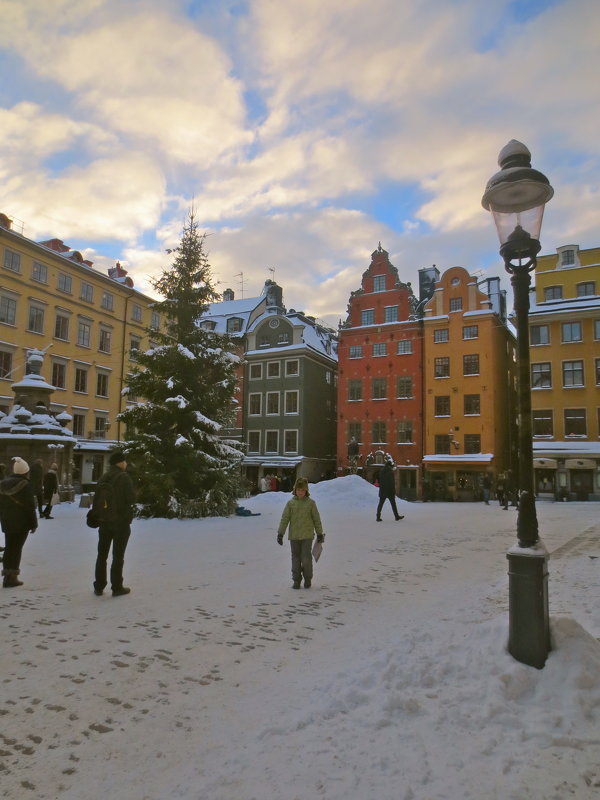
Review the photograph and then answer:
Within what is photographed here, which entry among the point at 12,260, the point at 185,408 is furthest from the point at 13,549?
the point at 12,260

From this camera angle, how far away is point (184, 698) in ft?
14.3

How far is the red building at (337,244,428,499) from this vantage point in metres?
46.4

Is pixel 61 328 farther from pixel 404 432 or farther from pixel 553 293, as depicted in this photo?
pixel 553 293

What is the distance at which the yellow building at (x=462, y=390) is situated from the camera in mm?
43781

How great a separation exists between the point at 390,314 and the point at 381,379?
539 cm

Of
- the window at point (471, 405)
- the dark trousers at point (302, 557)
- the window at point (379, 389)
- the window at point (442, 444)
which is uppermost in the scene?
the window at point (379, 389)

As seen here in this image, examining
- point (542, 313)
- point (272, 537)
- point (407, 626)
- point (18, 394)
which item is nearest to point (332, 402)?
point (542, 313)

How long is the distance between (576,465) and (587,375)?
Answer: 6.86 m

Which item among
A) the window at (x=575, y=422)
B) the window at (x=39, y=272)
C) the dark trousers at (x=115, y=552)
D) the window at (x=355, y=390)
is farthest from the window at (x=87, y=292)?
the dark trousers at (x=115, y=552)

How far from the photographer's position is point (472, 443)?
44.2m

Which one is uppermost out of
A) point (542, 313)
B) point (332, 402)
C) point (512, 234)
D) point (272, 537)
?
point (542, 313)

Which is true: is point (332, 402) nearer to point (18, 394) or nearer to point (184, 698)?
point (18, 394)

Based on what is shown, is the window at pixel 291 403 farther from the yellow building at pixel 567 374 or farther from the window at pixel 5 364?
the window at pixel 5 364

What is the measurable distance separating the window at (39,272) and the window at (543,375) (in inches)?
1488
